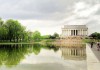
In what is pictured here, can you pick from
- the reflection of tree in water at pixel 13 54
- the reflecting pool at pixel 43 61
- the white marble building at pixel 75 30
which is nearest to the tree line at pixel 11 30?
the white marble building at pixel 75 30

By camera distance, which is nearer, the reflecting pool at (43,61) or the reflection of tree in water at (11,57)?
the reflecting pool at (43,61)

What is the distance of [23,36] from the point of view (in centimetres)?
6241

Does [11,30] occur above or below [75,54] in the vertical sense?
above

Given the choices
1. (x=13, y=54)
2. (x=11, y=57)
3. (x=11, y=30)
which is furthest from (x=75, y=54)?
(x=11, y=30)

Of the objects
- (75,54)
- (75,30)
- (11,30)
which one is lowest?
(75,54)

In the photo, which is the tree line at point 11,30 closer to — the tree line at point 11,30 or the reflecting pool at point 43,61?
the tree line at point 11,30

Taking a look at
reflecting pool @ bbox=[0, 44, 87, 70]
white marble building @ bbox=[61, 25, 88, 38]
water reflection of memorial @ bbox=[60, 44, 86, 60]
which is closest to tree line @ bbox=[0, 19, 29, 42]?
white marble building @ bbox=[61, 25, 88, 38]

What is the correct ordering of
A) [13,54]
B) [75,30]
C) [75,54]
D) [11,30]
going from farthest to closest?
[75,30] < [11,30] < [75,54] < [13,54]

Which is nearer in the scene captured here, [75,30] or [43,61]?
[43,61]

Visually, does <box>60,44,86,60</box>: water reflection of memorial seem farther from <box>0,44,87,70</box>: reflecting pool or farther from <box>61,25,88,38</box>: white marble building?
<box>61,25,88,38</box>: white marble building

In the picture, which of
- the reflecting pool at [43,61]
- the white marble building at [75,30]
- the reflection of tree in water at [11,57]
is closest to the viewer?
the reflecting pool at [43,61]

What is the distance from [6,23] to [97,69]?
52.8 metres

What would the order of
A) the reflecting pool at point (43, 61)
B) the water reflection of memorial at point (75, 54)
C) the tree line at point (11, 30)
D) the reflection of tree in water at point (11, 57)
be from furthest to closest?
1. the tree line at point (11, 30)
2. the water reflection of memorial at point (75, 54)
3. the reflection of tree in water at point (11, 57)
4. the reflecting pool at point (43, 61)

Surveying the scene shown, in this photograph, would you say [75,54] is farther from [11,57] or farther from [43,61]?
[43,61]
